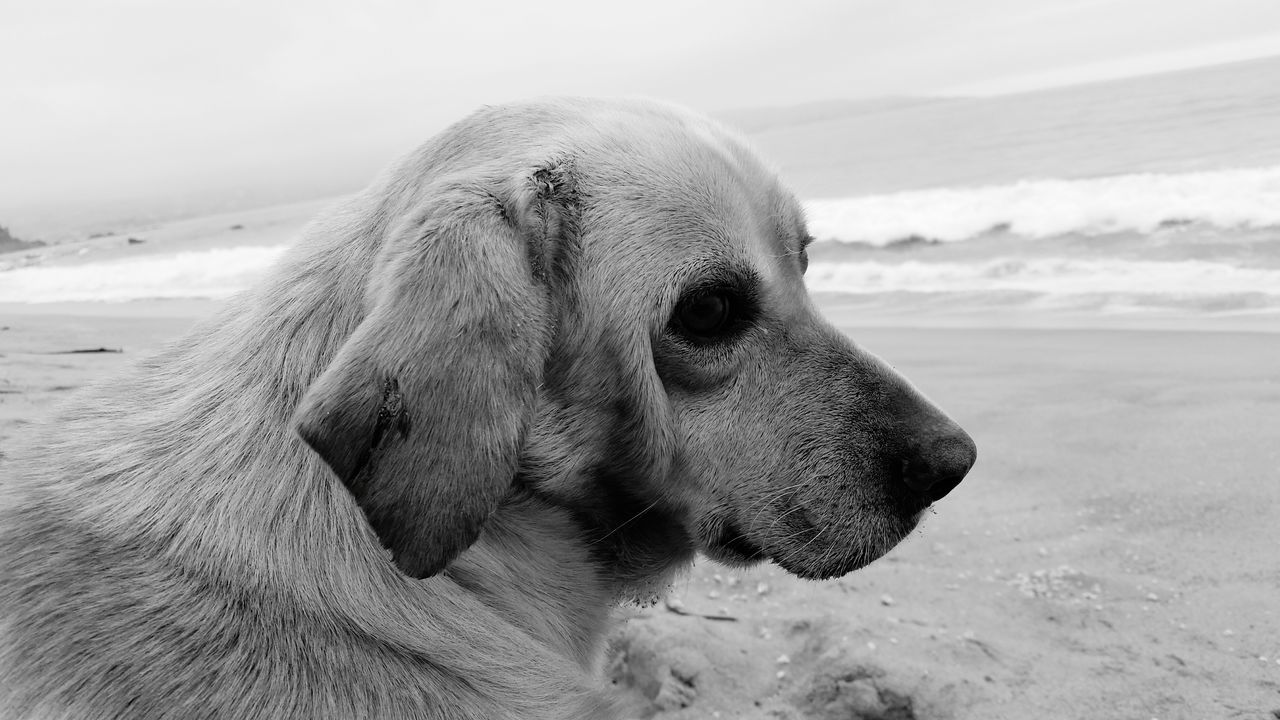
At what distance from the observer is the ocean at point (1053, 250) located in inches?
422

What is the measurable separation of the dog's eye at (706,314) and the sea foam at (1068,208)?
10592mm

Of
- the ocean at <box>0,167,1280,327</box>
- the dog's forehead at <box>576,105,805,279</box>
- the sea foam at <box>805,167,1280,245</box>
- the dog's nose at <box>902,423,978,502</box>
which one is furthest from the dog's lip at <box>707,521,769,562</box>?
the sea foam at <box>805,167,1280,245</box>

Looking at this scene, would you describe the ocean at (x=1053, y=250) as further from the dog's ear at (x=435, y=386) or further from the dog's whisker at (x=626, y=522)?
the dog's ear at (x=435, y=386)

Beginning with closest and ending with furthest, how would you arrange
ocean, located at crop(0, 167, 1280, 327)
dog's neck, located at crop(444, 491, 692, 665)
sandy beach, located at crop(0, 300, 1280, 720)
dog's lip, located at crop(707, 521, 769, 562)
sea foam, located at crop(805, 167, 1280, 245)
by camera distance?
1. dog's neck, located at crop(444, 491, 692, 665)
2. dog's lip, located at crop(707, 521, 769, 562)
3. sandy beach, located at crop(0, 300, 1280, 720)
4. ocean, located at crop(0, 167, 1280, 327)
5. sea foam, located at crop(805, 167, 1280, 245)

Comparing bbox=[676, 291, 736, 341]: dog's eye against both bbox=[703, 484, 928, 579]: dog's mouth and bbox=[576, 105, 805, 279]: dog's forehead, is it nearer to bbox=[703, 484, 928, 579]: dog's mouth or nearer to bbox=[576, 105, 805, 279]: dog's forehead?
bbox=[576, 105, 805, 279]: dog's forehead

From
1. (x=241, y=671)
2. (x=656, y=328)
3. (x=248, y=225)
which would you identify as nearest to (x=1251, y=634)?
(x=656, y=328)

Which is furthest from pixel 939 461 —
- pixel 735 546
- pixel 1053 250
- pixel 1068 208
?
pixel 1068 208

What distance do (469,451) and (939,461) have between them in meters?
1.26

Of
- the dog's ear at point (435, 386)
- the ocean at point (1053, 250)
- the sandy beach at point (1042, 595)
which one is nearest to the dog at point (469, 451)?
the dog's ear at point (435, 386)

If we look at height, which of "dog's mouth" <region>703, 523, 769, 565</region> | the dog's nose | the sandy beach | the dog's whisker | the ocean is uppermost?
the dog's nose

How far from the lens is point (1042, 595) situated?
4.11m

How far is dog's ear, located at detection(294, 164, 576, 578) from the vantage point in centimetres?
184

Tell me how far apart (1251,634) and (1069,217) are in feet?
42.9

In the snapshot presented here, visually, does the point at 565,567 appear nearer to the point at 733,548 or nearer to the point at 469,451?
the point at 733,548
